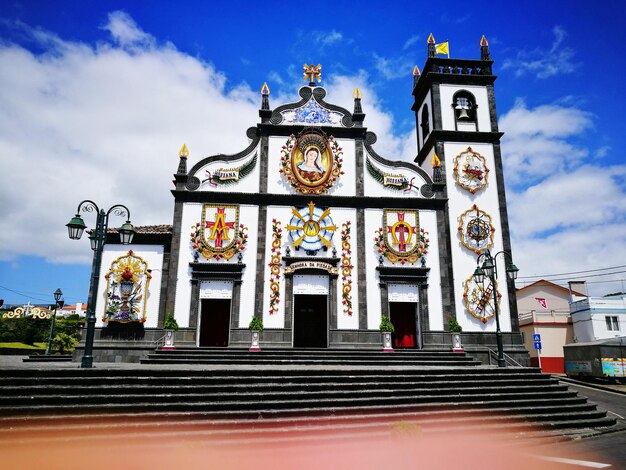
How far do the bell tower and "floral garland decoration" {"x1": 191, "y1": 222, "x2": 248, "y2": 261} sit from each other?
32.5 feet

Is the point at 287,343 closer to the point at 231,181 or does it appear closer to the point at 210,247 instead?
the point at 210,247

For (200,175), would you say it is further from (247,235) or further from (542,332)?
(542,332)

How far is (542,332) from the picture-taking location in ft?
106

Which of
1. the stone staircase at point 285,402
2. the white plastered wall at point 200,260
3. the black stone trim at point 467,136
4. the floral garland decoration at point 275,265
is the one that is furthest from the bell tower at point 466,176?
the white plastered wall at point 200,260

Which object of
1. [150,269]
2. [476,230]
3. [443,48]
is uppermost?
[443,48]

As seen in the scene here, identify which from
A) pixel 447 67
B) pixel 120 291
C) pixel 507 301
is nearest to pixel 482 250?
pixel 507 301

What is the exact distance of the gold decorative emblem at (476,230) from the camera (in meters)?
21.9

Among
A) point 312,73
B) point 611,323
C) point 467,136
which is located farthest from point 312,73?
point 611,323

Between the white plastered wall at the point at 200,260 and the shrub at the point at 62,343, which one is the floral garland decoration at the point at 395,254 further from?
the shrub at the point at 62,343

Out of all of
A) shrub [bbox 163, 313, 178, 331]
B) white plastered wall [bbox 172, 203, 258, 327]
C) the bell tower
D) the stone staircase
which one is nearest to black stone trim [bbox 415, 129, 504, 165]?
the bell tower

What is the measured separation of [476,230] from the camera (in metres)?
22.0

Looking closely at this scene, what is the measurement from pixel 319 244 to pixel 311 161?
4.35m

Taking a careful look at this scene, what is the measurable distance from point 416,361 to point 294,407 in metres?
7.92

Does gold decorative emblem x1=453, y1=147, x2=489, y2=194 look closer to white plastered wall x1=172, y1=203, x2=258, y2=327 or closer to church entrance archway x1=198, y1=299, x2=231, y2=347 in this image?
white plastered wall x1=172, y1=203, x2=258, y2=327
